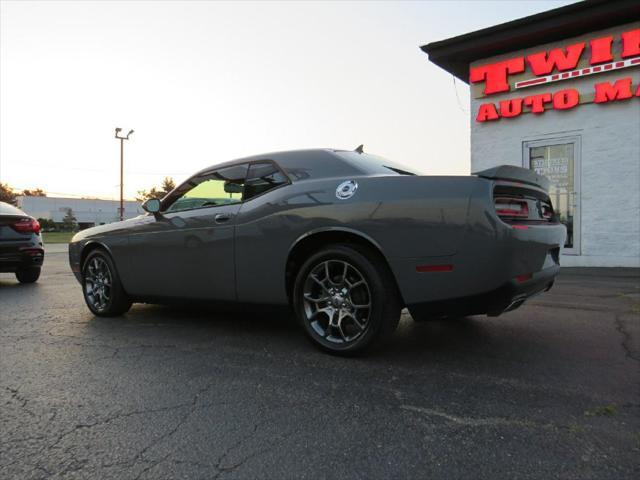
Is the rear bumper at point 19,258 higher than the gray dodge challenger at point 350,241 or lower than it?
lower

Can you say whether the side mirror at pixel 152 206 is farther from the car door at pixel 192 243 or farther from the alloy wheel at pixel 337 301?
the alloy wheel at pixel 337 301

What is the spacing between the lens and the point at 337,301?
3.27 meters

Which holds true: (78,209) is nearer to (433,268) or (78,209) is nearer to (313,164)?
(313,164)

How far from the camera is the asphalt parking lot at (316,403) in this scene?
75.2 inches

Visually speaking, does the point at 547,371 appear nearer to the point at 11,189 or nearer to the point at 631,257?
the point at 631,257

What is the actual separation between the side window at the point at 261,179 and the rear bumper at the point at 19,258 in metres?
5.81

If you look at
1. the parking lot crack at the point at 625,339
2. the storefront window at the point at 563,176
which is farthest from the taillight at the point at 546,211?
the storefront window at the point at 563,176

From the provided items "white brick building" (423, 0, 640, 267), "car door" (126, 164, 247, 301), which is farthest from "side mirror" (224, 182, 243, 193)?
"white brick building" (423, 0, 640, 267)

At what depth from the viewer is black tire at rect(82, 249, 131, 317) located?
15.6 feet

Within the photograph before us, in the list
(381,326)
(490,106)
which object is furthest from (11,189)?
(381,326)

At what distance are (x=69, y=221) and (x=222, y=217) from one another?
66.1 meters

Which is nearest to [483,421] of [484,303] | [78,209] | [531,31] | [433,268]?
[484,303]

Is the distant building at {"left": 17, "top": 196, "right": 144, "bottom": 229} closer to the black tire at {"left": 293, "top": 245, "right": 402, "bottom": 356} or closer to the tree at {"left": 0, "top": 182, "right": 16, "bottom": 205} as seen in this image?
the tree at {"left": 0, "top": 182, "right": 16, "bottom": 205}

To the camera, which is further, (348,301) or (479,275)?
(348,301)
